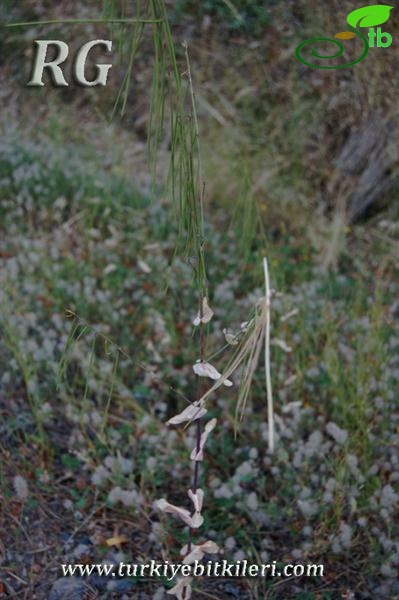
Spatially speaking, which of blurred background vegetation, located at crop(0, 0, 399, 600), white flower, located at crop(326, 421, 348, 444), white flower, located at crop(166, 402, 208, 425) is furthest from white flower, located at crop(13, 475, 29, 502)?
white flower, located at crop(326, 421, 348, 444)

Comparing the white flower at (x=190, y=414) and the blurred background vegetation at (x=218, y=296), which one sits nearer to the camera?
the white flower at (x=190, y=414)

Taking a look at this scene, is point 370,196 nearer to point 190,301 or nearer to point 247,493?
point 190,301

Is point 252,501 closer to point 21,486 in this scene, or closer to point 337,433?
point 337,433

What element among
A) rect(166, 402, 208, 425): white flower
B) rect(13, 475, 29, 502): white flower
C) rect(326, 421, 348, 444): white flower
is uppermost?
rect(166, 402, 208, 425): white flower

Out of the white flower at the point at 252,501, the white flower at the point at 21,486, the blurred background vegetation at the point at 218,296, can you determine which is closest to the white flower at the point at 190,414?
the blurred background vegetation at the point at 218,296

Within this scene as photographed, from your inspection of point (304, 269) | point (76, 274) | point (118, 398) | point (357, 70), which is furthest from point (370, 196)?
point (118, 398)

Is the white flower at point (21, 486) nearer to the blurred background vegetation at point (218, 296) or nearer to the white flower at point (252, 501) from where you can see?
the blurred background vegetation at point (218, 296)

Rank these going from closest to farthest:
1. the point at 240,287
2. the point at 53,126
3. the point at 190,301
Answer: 1. the point at 190,301
2. the point at 240,287
3. the point at 53,126

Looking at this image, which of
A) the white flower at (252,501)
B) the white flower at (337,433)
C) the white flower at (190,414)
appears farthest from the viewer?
the white flower at (337,433)

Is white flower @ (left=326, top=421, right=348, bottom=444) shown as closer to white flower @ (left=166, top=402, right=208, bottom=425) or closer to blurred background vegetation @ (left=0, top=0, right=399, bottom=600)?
blurred background vegetation @ (left=0, top=0, right=399, bottom=600)

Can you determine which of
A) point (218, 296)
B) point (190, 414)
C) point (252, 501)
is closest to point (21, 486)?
point (252, 501)

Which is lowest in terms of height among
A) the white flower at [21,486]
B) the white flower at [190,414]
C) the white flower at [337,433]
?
the white flower at [21,486]
